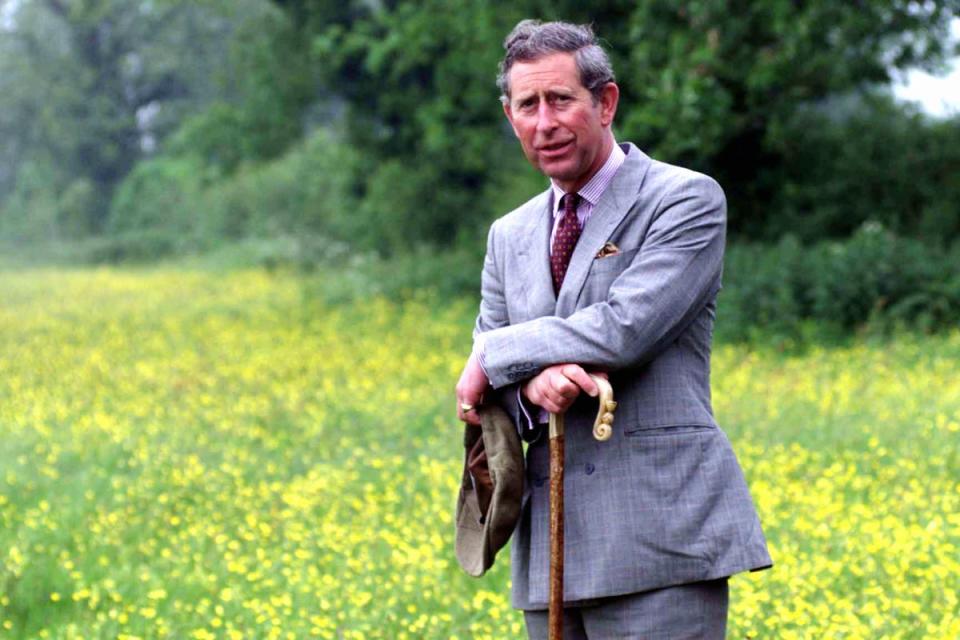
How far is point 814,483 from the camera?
739 centimetres

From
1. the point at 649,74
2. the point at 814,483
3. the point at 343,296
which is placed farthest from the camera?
the point at 343,296

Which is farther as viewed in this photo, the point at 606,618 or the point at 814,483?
the point at 814,483

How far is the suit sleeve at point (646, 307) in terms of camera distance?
111 inches

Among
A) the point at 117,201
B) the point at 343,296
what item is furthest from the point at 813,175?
the point at 117,201

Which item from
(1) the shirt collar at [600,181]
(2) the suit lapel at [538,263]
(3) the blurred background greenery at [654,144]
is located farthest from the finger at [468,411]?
(3) the blurred background greenery at [654,144]

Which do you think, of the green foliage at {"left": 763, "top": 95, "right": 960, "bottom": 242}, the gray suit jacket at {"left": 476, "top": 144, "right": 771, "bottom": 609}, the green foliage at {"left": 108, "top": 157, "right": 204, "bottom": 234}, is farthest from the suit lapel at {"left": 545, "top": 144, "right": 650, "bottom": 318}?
the green foliage at {"left": 108, "top": 157, "right": 204, "bottom": 234}

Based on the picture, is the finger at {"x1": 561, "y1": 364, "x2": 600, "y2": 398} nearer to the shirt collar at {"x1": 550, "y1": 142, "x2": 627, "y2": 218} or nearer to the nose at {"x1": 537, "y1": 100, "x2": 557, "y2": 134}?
the shirt collar at {"x1": 550, "y1": 142, "x2": 627, "y2": 218}

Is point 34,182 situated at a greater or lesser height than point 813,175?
greater

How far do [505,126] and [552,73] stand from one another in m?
18.9

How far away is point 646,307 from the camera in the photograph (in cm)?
282

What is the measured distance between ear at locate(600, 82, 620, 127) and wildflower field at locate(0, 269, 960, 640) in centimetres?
264

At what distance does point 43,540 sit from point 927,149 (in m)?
11.8

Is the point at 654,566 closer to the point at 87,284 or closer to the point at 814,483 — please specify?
the point at 814,483

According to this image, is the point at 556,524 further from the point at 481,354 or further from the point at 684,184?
the point at 684,184
